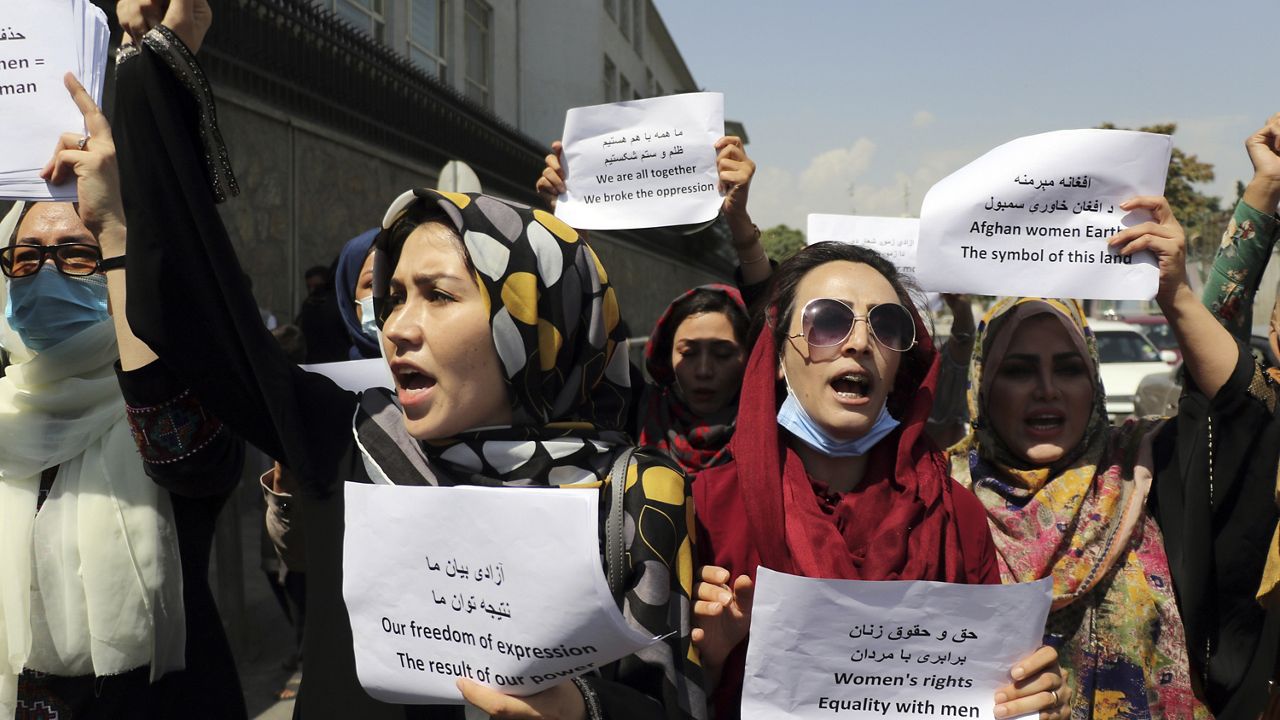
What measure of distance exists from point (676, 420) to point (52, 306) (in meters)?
1.91

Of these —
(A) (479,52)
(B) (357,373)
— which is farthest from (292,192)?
(A) (479,52)

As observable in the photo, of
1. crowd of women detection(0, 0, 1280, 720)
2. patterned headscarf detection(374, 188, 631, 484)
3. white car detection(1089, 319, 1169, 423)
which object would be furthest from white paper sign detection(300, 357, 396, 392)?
white car detection(1089, 319, 1169, 423)

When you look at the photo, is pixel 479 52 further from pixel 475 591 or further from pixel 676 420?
pixel 475 591

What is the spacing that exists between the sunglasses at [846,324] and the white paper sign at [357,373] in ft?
2.80

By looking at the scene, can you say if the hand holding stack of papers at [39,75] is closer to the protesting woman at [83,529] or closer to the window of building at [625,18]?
the protesting woman at [83,529]

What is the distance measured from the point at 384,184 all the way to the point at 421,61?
3.78m

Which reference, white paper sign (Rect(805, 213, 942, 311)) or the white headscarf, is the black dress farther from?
the white headscarf

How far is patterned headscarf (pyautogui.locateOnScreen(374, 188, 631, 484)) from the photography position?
1.66 m

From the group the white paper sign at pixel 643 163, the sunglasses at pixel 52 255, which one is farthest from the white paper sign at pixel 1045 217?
the sunglasses at pixel 52 255

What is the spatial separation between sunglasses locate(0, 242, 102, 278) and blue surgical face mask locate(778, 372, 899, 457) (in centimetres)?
158

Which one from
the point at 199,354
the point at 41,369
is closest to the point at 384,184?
the point at 41,369

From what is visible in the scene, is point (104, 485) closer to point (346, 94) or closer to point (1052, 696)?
point (1052, 696)

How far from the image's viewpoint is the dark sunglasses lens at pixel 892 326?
6.50 feet

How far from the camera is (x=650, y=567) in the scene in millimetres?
1589
